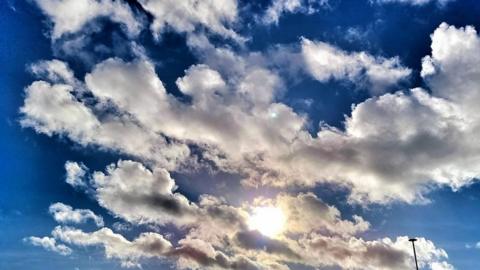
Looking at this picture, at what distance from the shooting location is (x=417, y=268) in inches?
3565

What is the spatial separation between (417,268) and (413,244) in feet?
31.3

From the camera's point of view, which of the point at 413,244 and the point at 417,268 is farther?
the point at 413,244

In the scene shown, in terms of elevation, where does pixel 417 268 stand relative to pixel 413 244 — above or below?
below

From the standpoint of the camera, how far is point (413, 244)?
3858 inches
